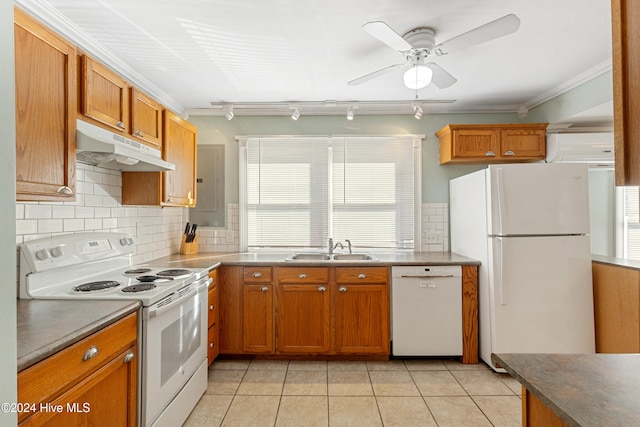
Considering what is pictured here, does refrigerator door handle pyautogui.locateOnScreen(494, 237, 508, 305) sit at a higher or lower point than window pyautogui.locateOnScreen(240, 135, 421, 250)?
lower

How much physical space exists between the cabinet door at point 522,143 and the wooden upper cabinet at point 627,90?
114 inches

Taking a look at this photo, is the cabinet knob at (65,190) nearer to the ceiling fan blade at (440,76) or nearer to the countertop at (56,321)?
the countertop at (56,321)

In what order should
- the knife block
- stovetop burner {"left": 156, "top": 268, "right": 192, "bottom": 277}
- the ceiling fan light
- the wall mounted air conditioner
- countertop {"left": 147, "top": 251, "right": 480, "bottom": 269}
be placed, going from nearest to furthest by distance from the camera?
the ceiling fan light → stovetop burner {"left": 156, "top": 268, "right": 192, "bottom": 277} → countertop {"left": 147, "top": 251, "right": 480, "bottom": 269} → the wall mounted air conditioner → the knife block

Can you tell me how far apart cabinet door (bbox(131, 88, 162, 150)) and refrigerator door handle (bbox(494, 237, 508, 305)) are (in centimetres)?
281

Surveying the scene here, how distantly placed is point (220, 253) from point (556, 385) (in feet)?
10.7

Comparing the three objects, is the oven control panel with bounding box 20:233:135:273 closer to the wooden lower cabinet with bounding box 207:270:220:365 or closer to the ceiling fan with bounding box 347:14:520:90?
the wooden lower cabinet with bounding box 207:270:220:365

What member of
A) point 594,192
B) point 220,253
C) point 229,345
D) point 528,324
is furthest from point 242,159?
point 594,192

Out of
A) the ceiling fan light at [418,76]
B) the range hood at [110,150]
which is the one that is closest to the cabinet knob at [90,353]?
the range hood at [110,150]

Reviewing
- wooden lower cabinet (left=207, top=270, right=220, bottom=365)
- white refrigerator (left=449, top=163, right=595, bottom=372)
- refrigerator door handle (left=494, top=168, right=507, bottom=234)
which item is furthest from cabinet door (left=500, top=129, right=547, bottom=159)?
wooden lower cabinet (left=207, top=270, right=220, bottom=365)

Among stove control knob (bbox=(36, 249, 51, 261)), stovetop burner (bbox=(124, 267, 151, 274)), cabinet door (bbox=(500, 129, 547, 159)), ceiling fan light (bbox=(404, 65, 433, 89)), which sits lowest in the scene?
stovetop burner (bbox=(124, 267, 151, 274))

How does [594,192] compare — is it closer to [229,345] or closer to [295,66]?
[295,66]

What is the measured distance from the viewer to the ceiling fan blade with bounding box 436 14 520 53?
→ 1.67 m

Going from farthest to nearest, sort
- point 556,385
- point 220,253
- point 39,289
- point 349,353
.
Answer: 1. point 220,253
2. point 349,353
3. point 39,289
4. point 556,385

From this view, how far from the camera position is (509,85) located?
10.1 feet
